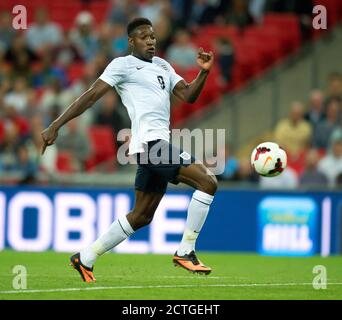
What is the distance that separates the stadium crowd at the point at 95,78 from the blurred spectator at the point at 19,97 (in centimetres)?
2

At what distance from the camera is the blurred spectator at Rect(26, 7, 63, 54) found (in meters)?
21.0

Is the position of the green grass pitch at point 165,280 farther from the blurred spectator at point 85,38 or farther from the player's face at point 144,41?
the blurred spectator at point 85,38

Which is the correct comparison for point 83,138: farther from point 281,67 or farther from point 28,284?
point 28,284

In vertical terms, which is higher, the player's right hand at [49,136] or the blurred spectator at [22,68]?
the blurred spectator at [22,68]

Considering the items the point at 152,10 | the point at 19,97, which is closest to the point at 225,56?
the point at 152,10

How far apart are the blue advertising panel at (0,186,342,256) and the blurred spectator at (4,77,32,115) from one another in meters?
3.66

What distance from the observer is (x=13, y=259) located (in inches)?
526

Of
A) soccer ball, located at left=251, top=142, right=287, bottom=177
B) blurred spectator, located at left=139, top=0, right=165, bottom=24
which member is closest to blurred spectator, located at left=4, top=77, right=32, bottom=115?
blurred spectator, located at left=139, top=0, right=165, bottom=24

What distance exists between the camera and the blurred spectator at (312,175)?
1664 cm

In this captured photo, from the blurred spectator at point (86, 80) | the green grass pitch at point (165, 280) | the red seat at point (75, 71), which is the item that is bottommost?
the green grass pitch at point (165, 280)

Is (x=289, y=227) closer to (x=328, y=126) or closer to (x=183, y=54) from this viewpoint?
(x=328, y=126)

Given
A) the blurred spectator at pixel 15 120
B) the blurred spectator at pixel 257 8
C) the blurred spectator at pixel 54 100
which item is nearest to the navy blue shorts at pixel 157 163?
the blurred spectator at pixel 54 100

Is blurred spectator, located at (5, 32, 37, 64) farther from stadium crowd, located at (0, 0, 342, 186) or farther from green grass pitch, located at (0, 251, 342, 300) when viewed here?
green grass pitch, located at (0, 251, 342, 300)
